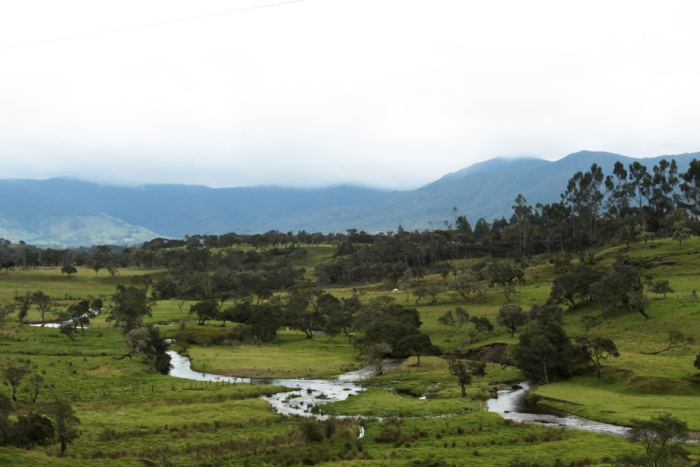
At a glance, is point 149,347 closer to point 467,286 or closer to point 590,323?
point 590,323

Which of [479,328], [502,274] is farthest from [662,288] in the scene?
[502,274]

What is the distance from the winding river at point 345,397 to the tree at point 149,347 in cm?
213

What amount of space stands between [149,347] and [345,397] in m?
31.5

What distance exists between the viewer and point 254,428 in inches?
1736

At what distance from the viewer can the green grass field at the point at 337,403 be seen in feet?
121

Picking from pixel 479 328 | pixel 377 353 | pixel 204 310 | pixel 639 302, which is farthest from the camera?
pixel 204 310

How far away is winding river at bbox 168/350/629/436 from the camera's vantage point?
4741 centimetres

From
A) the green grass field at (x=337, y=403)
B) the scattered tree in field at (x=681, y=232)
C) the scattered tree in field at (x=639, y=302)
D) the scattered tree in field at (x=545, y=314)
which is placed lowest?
the green grass field at (x=337, y=403)

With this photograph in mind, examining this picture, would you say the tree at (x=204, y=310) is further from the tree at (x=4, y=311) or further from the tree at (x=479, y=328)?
the tree at (x=479, y=328)

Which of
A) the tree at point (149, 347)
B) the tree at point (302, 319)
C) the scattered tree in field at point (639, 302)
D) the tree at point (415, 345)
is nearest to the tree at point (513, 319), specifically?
the tree at point (415, 345)

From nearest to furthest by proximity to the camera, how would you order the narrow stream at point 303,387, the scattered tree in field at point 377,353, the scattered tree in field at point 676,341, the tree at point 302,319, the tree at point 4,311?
the narrow stream at point 303,387
the scattered tree in field at point 676,341
the scattered tree in field at point 377,353
the tree at point 4,311
the tree at point 302,319

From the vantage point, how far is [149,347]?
7138cm

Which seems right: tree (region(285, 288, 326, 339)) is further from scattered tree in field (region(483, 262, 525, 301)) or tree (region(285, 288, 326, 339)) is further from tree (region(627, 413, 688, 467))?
tree (region(627, 413, 688, 467))

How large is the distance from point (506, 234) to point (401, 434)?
167 metres
